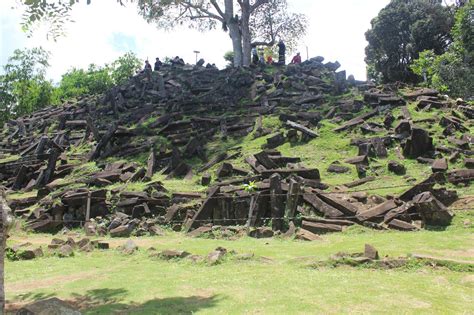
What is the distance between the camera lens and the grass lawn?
223 inches

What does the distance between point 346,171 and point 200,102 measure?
13.1m

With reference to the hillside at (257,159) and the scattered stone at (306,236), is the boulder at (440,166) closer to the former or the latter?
the hillside at (257,159)

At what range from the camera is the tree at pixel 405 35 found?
44.9 meters

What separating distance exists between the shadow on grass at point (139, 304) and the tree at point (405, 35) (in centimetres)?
4468

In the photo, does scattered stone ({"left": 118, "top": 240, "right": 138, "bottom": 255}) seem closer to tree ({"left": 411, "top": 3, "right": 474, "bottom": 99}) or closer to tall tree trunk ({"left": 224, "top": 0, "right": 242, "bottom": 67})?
tree ({"left": 411, "top": 3, "right": 474, "bottom": 99})

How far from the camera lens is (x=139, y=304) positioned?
6219 mm

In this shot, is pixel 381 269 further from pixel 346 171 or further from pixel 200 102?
pixel 200 102

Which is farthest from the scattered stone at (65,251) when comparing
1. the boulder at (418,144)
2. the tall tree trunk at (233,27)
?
the tall tree trunk at (233,27)

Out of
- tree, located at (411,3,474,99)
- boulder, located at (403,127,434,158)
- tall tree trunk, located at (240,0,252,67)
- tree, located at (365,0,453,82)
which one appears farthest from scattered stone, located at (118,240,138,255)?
tree, located at (365,0,453,82)

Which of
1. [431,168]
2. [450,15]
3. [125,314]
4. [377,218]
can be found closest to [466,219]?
[377,218]

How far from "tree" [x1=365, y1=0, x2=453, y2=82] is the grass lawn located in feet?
130

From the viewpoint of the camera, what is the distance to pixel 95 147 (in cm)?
2231

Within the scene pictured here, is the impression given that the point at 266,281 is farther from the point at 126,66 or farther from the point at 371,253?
the point at 126,66

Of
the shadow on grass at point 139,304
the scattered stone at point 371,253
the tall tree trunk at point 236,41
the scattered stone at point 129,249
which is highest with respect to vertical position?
the tall tree trunk at point 236,41
